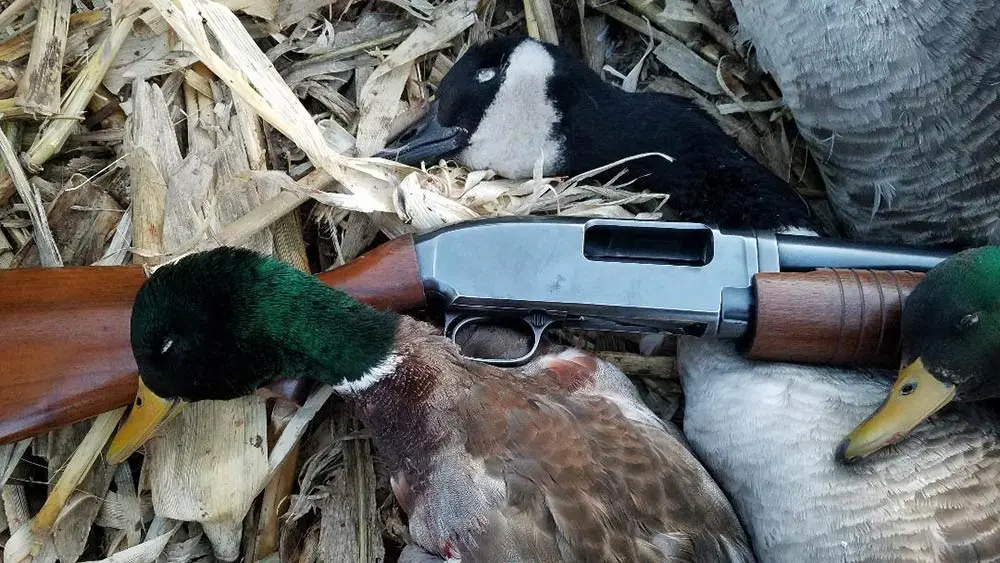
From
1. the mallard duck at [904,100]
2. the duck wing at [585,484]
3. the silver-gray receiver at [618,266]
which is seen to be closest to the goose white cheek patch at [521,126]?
the silver-gray receiver at [618,266]

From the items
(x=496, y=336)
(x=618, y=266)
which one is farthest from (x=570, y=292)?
(x=496, y=336)

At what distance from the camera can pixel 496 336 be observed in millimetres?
1787

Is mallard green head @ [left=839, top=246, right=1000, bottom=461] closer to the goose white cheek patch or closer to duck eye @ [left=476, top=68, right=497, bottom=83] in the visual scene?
the goose white cheek patch

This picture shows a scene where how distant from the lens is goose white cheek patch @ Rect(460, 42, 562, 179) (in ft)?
6.68

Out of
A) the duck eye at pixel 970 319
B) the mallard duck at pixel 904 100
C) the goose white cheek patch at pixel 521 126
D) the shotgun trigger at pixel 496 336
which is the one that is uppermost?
the mallard duck at pixel 904 100

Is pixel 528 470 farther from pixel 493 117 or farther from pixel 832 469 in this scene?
pixel 493 117

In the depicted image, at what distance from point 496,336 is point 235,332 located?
539 millimetres

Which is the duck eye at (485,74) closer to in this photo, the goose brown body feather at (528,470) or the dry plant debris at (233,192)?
the dry plant debris at (233,192)

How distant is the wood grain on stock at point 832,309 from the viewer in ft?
5.20

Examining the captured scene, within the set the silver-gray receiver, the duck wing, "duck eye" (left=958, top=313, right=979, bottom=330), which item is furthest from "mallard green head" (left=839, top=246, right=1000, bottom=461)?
the duck wing

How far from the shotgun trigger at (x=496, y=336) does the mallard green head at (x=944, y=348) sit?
62 centimetres

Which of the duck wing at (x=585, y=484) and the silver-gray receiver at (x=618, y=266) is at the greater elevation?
the silver-gray receiver at (x=618, y=266)

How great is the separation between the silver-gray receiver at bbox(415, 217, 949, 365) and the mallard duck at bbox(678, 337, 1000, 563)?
151 mm

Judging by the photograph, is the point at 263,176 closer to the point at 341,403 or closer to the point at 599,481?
the point at 341,403
